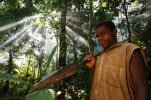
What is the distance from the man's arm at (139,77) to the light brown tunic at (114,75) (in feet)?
0.15

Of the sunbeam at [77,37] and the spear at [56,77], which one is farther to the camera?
the sunbeam at [77,37]

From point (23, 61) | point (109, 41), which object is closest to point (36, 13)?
point (23, 61)

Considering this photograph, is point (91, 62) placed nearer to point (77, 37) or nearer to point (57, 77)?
point (57, 77)

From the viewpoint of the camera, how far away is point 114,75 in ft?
6.25

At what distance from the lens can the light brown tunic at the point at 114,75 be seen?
1864 mm

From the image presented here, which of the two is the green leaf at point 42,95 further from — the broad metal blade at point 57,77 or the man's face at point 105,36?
the man's face at point 105,36

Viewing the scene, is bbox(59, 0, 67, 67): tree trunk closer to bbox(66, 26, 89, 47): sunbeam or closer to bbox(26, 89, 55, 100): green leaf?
bbox(66, 26, 89, 47): sunbeam

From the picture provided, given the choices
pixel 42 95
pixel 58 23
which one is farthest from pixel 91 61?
pixel 58 23

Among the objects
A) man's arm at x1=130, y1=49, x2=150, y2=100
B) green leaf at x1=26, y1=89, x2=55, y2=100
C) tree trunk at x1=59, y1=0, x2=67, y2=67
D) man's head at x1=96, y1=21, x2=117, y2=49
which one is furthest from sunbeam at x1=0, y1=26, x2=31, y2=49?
green leaf at x1=26, y1=89, x2=55, y2=100

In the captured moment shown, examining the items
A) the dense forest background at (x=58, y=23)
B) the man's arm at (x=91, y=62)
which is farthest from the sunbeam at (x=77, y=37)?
the man's arm at (x=91, y=62)

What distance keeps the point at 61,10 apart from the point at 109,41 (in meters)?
10.8

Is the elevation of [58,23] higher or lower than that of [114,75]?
lower

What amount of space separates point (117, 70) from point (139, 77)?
0.59ft

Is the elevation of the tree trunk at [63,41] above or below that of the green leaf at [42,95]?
Answer: below
